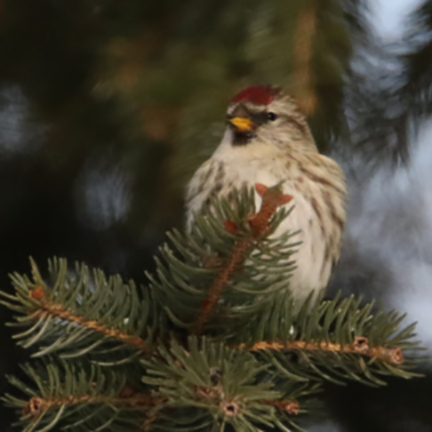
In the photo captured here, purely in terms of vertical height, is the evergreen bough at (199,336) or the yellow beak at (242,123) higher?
the yellow beak at (242,123)

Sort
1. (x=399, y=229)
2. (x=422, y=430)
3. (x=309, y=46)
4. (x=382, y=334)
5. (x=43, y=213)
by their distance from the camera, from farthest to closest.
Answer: (x=399, y=229) → (x=43, y=213) → (x=422, y=430) → (x=309, y=46) → (x=382, y=334)

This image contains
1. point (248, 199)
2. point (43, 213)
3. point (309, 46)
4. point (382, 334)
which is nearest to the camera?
point (248, 199)

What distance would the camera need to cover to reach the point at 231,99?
153 centimetres

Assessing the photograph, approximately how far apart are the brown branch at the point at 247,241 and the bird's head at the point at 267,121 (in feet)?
2.18

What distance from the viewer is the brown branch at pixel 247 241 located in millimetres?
1020

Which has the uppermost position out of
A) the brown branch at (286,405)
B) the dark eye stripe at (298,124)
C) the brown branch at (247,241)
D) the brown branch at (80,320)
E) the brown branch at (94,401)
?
the dark eye stripe at (298,124)

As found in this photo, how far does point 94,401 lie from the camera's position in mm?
1163

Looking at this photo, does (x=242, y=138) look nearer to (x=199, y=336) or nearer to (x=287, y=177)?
(x=287, y=177)

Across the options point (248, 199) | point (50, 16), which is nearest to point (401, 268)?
point (50, 16)

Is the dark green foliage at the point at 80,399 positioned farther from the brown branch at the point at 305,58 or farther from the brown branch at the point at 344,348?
the brown branch at the point at 305,58

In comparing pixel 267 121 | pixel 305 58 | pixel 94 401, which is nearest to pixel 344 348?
pixel 94 401

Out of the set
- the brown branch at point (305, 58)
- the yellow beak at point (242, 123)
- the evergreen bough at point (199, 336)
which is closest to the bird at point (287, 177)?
the yellow beak at point (242, 123)

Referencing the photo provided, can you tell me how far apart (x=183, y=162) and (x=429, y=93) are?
0.50 m

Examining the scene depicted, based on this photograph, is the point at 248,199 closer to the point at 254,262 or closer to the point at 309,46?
the point at 254,262
